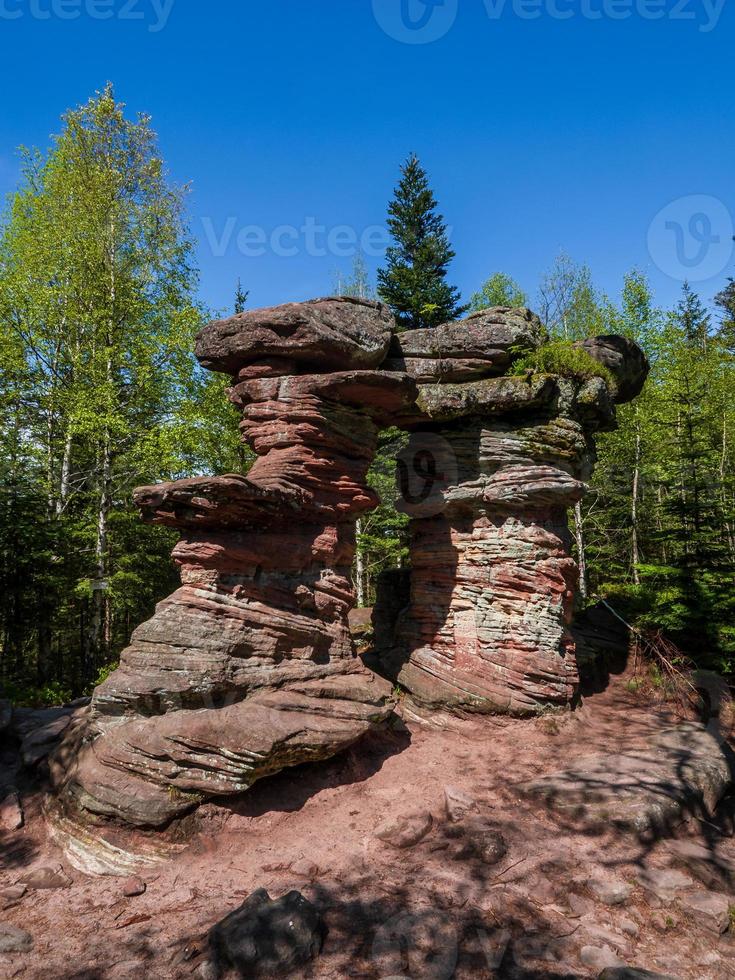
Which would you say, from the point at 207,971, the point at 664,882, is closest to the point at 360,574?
the point at 664,882

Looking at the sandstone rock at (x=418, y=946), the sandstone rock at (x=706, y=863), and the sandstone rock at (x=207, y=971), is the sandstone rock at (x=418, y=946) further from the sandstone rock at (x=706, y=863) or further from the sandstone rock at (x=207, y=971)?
the sandstone rock at (x=706, y=863)

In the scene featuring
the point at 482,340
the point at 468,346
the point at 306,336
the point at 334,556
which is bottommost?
the point at 334,556

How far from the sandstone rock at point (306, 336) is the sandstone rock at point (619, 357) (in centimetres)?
526

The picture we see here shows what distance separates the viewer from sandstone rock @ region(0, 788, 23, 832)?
8016mm

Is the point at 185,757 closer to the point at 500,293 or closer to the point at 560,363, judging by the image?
the point at 560,363

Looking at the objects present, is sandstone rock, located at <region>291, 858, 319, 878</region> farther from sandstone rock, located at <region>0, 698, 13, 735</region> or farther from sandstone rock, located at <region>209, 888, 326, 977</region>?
sandstone rock, located at <region>0, 698, 13, 735</region>

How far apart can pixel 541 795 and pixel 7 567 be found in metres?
14.6

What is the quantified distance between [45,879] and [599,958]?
6.78 meters

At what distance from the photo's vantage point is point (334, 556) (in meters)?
10.3

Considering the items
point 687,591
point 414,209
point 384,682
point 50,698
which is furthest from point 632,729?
point 414,209

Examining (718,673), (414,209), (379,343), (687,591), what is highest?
(414,209)

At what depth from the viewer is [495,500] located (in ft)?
38.6

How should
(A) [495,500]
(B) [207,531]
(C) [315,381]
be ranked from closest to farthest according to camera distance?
(B) [207,531], (C) [315,381], (A) [495,500]

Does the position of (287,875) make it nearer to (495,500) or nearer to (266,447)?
(266,447)
